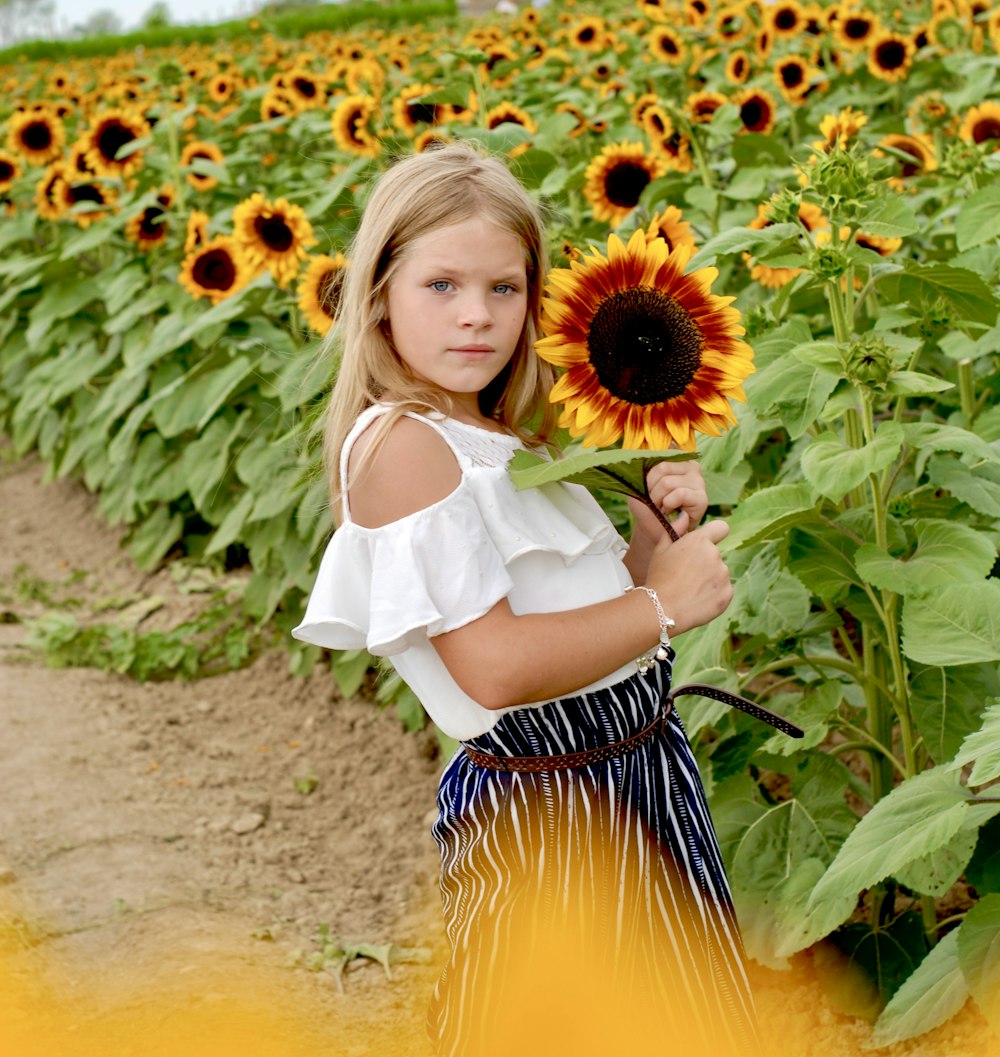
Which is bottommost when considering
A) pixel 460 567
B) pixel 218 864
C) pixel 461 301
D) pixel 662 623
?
pixel 218 864

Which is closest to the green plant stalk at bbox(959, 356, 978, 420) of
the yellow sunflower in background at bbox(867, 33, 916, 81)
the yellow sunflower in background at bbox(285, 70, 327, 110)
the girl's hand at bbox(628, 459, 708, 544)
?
the girl's hand at bbox(628, 459, 708, 544)

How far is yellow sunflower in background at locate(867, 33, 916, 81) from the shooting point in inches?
208

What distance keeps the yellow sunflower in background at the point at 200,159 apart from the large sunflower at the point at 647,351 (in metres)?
3.43

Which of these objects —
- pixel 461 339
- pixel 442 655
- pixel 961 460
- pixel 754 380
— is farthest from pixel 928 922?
pixel 461 339

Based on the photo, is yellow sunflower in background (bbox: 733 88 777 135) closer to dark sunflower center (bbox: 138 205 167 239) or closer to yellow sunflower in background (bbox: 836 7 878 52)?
yellow sunflower in background (bbox: 836 7 878 52)

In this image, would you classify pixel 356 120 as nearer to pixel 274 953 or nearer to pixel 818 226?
pixel 818 226

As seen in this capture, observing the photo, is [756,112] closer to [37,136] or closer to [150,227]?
[150,227]

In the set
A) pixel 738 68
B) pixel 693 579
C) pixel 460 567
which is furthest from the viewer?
pixel 738 68

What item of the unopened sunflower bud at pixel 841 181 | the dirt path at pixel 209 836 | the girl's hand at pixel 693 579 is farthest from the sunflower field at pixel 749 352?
the dirt path at pixel 209 836

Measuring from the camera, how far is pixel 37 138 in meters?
5.90

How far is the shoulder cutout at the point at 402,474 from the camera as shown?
155cm

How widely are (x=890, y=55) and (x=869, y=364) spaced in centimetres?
397

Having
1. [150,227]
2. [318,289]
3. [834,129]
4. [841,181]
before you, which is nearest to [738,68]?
[150,227]

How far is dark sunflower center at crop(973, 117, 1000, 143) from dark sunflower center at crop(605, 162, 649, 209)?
1060 mm
